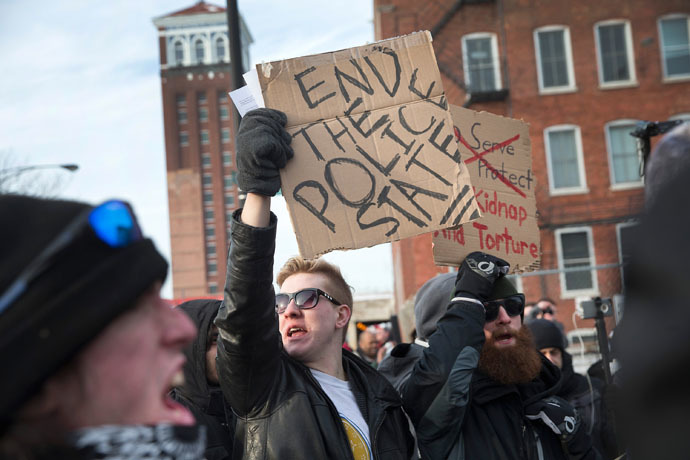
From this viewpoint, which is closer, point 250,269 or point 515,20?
point 250,269

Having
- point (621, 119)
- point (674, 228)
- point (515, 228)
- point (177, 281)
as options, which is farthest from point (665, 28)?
point (177, 281)

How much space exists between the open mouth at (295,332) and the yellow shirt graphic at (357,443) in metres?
0.44

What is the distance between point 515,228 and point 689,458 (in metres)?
2.80

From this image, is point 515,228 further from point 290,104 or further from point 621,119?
point 621,119

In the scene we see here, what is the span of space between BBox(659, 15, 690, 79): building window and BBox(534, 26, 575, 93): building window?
306 centimetres

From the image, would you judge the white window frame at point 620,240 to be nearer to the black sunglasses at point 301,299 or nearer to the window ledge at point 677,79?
the black sunglasses at point 301,299

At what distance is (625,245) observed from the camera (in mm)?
1060

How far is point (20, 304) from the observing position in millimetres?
1074

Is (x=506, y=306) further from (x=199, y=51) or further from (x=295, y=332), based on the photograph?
(x=199, y=51)

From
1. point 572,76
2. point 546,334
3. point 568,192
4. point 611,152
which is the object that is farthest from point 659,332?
point 572,76

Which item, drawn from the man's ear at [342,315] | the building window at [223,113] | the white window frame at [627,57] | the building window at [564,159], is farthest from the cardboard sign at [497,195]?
the building window at [223,113]

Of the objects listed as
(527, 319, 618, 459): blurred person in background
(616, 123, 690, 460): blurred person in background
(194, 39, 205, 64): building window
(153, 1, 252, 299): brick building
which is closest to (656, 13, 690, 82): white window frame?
(527, 319, 618, 459): blurred person in background

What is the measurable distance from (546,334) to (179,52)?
3913 inches

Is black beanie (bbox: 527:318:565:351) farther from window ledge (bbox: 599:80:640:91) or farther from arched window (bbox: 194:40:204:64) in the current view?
arched window (bbox: 194:40:204:64)
